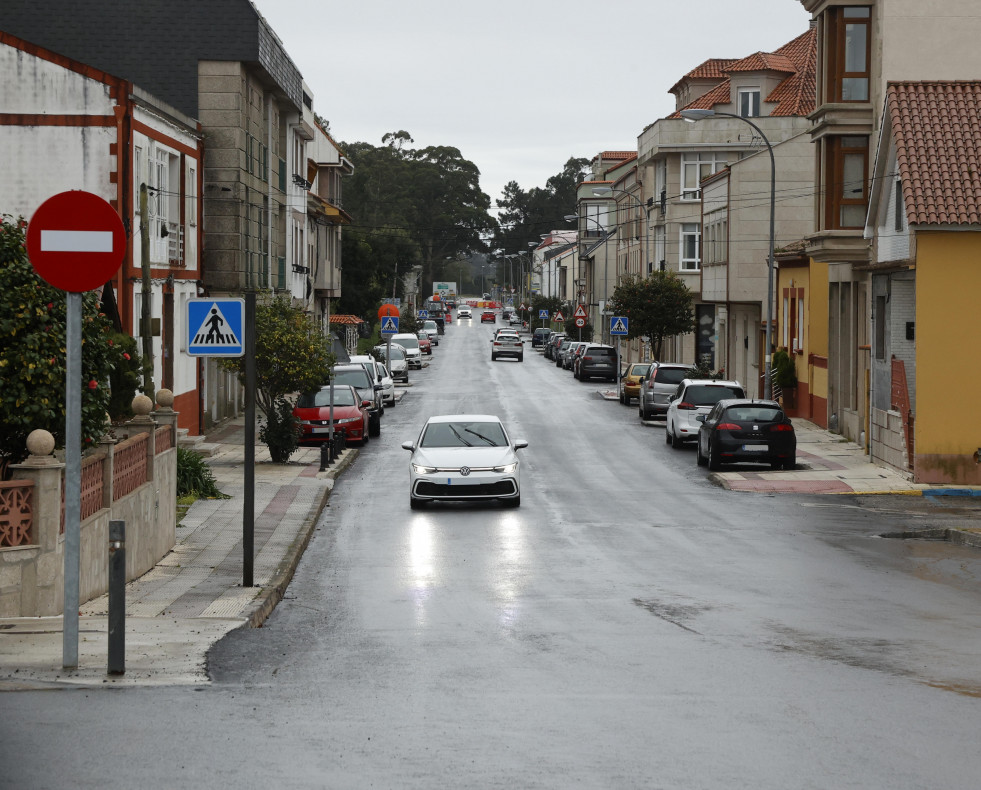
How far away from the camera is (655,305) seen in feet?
187

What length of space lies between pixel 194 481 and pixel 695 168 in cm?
4922

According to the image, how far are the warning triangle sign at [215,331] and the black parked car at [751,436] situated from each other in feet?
54.1

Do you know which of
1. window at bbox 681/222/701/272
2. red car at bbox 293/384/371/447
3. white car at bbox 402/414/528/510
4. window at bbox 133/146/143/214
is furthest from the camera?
window at bbox 681/222/701/272

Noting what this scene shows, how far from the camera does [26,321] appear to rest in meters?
13.0

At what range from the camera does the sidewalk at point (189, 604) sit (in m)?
9.92

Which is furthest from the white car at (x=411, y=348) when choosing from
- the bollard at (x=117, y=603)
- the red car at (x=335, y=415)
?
the bollard at (x=117, y=603)

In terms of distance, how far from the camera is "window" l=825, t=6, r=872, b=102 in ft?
107

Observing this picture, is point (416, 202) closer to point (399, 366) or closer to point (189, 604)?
point (399, 366)

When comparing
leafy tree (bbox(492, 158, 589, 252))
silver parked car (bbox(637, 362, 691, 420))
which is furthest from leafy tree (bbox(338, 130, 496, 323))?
silver parked car (bbox(637, 362, 691, 420))

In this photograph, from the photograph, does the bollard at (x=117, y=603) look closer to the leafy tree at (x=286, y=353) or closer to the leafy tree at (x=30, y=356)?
the leafy tree at (x=30, y=356)

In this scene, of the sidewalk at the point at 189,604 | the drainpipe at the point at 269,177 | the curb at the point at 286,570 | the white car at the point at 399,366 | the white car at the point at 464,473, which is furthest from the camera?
the white car at the point at 399,366

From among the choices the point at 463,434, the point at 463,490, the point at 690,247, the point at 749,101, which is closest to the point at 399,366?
the point at 690,247

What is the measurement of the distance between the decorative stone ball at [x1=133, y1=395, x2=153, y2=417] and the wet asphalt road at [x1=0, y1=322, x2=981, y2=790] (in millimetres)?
2657

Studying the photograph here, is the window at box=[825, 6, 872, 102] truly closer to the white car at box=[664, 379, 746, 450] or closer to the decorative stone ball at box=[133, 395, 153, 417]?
the white car at box=[664, 379, 746, 450]
